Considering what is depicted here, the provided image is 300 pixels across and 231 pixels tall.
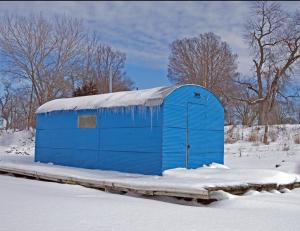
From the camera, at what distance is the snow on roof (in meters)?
10.8

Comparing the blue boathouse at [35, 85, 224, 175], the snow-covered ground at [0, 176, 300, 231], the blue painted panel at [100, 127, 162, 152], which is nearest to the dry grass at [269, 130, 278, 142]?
the blue boathouse at [35, 85, 224, 175]

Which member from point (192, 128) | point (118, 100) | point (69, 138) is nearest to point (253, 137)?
point (192, 128)

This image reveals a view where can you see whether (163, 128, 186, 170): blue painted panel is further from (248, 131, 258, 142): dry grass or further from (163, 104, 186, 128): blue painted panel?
(248, 131, 258, 142): dry grass

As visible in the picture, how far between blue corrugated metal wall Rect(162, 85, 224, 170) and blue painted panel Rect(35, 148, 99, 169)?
309 centimetres

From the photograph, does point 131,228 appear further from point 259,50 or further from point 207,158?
point 259,50

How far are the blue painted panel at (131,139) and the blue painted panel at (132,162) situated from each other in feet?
0.50

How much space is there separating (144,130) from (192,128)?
4.90 feet

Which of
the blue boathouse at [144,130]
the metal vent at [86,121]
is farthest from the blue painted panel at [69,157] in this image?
the metal vent at [86,121]

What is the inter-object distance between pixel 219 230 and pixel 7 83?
31252 mm

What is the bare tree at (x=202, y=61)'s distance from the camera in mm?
33844

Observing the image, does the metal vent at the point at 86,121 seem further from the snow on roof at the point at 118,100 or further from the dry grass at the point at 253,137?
the dry grass at the point at 253,137

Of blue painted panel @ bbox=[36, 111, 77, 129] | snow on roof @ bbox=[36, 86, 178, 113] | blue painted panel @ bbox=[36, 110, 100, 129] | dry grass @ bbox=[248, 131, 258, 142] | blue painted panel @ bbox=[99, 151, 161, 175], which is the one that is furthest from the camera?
dry grass @ bbox=[248, 131, 258, 142]

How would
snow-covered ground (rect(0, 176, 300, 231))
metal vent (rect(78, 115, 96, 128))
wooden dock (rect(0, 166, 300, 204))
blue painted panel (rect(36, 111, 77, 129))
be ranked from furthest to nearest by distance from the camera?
blue painted panel (rect(36, 111, 77, 129))
metal vent (rect(78, 115, 96, 128))
wooden dock (rect(0, 166, 300, 204))
snow-covered ground (rect(0, 176, 300, 231))

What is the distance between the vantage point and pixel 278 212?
6.45m
